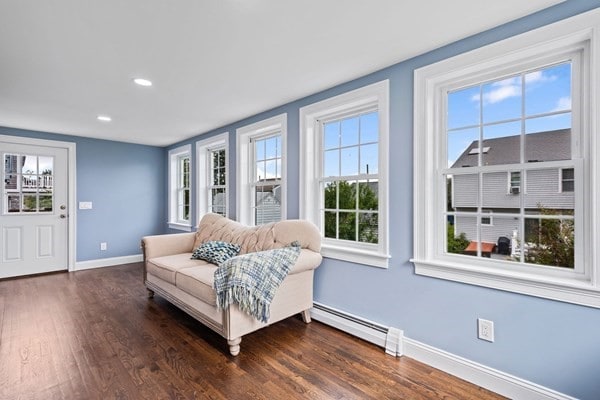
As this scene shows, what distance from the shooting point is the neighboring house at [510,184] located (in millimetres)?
1709

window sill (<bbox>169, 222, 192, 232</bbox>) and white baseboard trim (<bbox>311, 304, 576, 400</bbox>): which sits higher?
window sill (<bbox>169, 222, 192, 232</bbox>)

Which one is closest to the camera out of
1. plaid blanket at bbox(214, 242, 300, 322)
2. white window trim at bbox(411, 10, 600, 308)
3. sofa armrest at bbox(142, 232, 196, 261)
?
white window trim at bbox(411, 10, 600, 308)

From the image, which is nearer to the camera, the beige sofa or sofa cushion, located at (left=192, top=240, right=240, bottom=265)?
the beige sofa

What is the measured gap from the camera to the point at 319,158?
120 inches

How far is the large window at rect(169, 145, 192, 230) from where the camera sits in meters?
5.38

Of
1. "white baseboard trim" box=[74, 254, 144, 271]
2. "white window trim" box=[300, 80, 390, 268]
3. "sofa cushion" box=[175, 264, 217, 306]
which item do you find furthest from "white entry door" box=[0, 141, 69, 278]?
"white window trim" box=[300, 80, 390, 268]

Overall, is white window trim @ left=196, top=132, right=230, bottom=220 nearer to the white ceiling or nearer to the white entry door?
the white ceiling

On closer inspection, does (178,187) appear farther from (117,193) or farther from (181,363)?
(181,363)

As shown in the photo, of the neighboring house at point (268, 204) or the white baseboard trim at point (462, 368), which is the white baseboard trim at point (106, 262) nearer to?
the neighboring house at point (268, 204)

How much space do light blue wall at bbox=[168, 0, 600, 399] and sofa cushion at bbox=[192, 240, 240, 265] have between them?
986 mm

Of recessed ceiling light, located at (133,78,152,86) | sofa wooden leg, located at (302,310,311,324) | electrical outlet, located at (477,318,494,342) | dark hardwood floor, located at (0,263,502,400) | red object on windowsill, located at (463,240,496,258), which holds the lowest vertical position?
dark hardwood floor, located at (0,263,502,400)

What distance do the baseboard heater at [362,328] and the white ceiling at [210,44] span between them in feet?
6.78

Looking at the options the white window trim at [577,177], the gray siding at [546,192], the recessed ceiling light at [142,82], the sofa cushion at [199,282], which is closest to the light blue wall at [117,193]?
the recessed ceiling light at [142,82]

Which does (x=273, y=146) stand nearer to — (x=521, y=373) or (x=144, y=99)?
(x=144, y=99)
